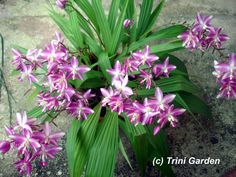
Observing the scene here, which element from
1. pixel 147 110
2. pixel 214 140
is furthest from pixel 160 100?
pixel 214 140

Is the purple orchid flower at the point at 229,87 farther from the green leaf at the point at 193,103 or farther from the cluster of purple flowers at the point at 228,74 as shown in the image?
the green leaf at the point at 193,103

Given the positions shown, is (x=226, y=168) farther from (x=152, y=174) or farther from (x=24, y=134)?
(x=24, y=134)

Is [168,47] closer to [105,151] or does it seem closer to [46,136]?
[105,151]

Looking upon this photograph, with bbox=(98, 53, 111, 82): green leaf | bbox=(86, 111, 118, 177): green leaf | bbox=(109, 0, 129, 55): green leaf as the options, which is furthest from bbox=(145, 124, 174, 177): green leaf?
bbox=(109, 0, 129, 55): green leaf

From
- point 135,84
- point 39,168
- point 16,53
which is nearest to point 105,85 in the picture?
point 135,84

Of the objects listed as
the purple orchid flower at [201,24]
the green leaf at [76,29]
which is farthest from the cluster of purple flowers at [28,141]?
the purple orchid flower at [201,24]

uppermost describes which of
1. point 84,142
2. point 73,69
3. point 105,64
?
point 105,64

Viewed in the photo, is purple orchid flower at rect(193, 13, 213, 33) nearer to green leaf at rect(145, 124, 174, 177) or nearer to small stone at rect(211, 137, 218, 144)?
green leaf at rect(145, 124, 174, 177)
